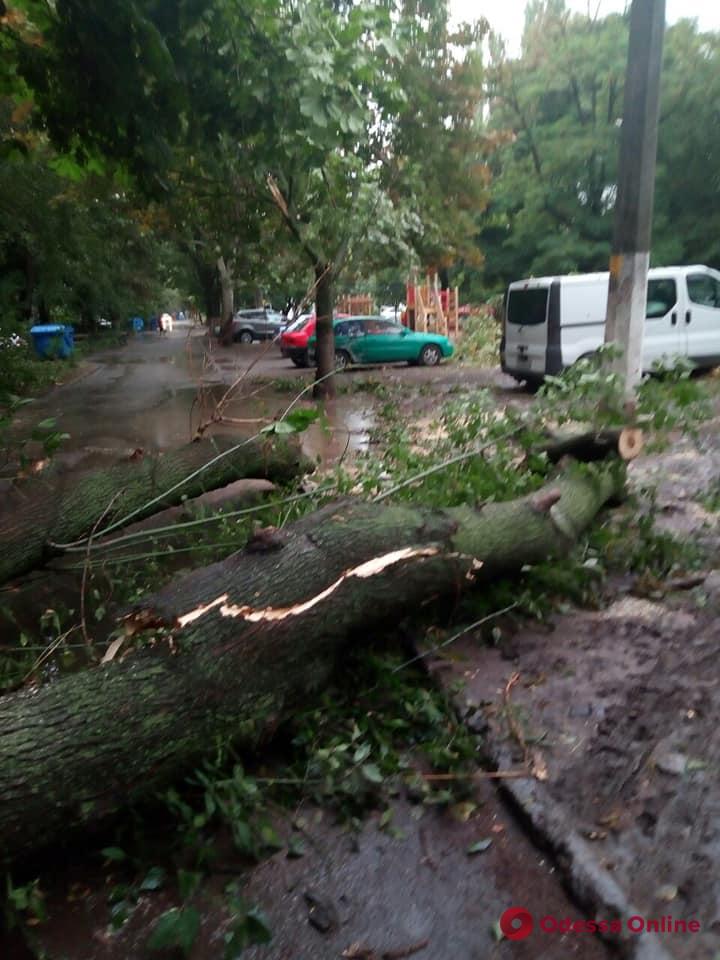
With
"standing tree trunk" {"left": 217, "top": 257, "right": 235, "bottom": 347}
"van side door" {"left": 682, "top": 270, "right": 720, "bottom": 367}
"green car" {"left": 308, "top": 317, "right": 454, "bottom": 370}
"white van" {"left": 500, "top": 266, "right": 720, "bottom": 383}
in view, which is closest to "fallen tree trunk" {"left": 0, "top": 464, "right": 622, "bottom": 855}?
"white van" {"left": 500, "top": 266, "right": 720, "bottom": 383}

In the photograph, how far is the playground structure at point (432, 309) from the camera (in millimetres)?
23750

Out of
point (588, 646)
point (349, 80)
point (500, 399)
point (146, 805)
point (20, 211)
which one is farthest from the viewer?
point (20, 211)

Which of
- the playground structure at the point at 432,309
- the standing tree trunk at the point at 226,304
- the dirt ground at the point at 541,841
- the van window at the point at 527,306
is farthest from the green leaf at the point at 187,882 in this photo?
the standing tree trunk at the point at 226,304

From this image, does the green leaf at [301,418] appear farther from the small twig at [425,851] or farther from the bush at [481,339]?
the bush at [481,339]

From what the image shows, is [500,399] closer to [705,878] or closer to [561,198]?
[705,878]

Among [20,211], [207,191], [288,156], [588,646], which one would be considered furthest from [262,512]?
[20,211]

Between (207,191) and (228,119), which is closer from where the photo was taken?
Answer: (228,119)

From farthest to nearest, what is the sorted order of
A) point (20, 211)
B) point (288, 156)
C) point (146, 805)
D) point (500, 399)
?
point (20, 211) < point (500, 399) < point (288, 156) < point (146, 805)

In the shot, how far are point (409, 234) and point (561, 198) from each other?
13.2m

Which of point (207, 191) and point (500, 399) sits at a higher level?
point (207, 191)

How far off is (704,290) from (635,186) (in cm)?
630

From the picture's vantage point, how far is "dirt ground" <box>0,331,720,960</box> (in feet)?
7.23

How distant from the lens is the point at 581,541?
4.59 meters

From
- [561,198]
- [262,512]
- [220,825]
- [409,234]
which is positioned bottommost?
[220,825]
